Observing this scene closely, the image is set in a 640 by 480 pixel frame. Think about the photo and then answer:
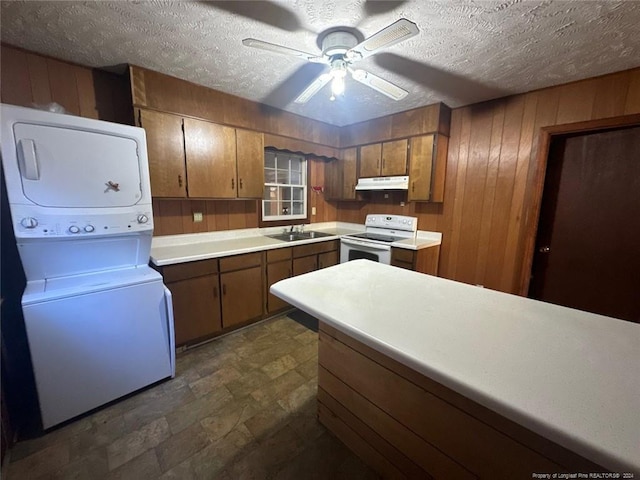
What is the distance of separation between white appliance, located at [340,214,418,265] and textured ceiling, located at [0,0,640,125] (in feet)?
5.12

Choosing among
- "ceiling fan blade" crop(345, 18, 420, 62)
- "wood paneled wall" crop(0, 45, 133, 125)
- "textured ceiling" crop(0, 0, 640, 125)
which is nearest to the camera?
"ceiling fan blade" crop(345, 18, 420, 62)

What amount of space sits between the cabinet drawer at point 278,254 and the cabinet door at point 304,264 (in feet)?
0.42

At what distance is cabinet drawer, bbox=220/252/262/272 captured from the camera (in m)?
2.48

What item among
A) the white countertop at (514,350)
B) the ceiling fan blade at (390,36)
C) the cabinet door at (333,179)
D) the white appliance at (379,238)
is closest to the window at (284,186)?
the cabinet door at (333,179)

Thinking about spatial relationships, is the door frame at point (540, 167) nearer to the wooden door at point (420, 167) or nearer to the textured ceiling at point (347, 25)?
the textured ceiling at point (347, 25)

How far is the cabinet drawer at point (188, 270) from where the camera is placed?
217cm

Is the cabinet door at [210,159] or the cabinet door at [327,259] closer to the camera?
the cabinet door at [210,159]

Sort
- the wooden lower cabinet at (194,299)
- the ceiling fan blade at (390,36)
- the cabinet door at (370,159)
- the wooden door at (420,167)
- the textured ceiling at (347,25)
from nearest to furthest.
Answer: the ceiling fan blade at (390,36), the textured ceiling at (347,25), the wooden lower cabinet at (194,299), the wooden door at (420,167), the cabinet door at (370,159)

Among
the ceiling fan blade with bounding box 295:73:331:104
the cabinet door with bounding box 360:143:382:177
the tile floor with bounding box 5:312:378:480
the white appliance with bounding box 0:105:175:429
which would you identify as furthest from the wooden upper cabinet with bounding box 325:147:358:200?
the white appliance with bounding box 0:105:175:429

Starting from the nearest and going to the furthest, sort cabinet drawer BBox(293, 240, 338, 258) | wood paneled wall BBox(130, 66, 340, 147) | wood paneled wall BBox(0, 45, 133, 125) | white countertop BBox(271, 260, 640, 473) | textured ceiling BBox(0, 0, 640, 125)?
white countertop BBox(271, 260, 640, 473) < textured ceiling BBox(0, 0, 640, 125) < wood paneled wall BBox(0, 45, 133, 125) < wood paneled wall BBox(130, 66, 340, 147) < cabinet drawer BBox(293, 240, 338, 258)

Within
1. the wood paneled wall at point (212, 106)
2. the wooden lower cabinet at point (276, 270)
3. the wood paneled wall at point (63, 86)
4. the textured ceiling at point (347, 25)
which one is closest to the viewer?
the textured ceiling at point (347, 25)

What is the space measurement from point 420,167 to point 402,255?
1.03 m

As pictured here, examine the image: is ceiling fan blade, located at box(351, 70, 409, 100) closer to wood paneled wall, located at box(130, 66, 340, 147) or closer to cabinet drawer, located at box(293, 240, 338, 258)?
wood paneled wall, located at box(130, 66, 340, 147)

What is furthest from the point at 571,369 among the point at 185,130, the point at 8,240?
the point at 8,240
